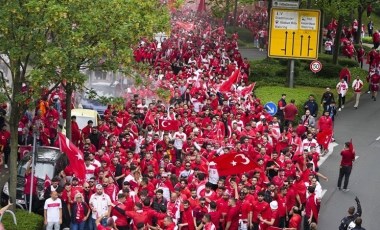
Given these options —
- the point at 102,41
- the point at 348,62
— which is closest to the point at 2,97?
the point at 102,41

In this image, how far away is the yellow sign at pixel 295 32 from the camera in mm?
35219

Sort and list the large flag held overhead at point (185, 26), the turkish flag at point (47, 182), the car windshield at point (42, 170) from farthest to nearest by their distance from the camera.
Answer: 1. the large flag held overhead at point (185, 26)
2. the car windshield at point (42, 170)
3. the turkish flag at point (47, 182)

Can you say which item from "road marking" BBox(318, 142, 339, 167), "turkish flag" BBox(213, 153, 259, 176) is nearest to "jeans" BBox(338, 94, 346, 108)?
"road marking" BBox(318, 142, 339, 167)

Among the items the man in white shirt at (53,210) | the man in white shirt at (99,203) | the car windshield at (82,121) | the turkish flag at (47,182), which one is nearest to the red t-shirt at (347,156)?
the man in white shirt at (99,203)

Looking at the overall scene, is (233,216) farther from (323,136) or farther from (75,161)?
(323,136)

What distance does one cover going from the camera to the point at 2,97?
2106 cm

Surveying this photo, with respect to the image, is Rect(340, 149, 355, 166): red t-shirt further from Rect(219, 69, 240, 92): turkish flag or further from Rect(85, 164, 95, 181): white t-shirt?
Rect(219, 69, 240, 92): turkish flag

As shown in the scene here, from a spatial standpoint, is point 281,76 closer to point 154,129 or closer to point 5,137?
point 154,129

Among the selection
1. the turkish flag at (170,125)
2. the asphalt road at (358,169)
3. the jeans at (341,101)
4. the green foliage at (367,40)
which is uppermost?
the green foliage at (367,40)

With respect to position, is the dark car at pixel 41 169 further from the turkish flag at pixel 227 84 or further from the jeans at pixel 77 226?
the turkish flag at pixel 227 84

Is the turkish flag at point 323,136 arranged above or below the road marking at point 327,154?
above

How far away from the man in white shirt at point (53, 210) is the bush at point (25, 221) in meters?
0.46

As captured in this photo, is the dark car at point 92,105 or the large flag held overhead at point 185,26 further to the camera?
the large flag held overhead at point 185,26

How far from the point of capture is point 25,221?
790 inches
